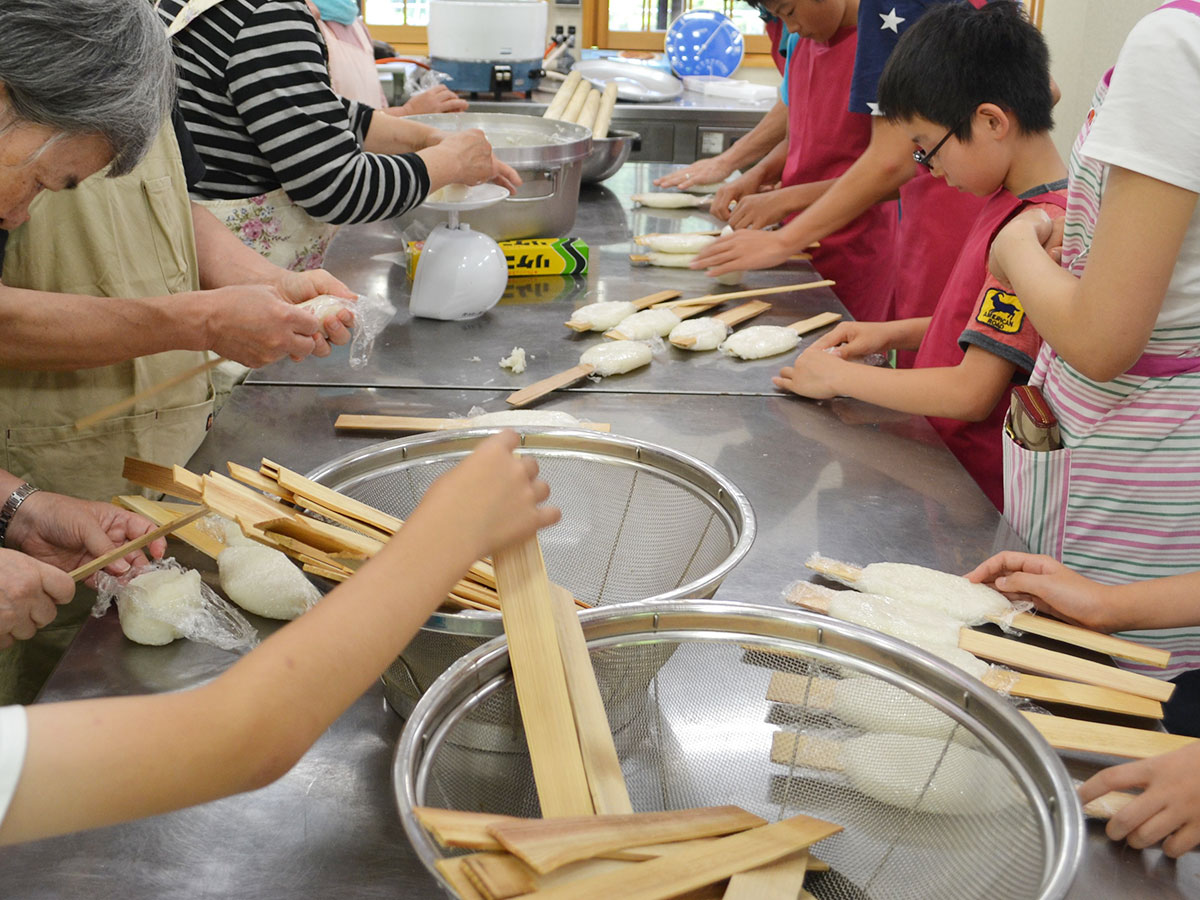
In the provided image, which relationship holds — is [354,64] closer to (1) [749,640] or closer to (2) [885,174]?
(2) [885,174]

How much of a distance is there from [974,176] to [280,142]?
4.49 ft

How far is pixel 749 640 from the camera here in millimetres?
925

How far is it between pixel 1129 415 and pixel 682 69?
4633 millimetres

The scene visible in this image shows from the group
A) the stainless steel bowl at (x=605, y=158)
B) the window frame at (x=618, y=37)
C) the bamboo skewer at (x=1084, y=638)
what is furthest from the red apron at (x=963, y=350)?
the window frame at (x=618, y=37)

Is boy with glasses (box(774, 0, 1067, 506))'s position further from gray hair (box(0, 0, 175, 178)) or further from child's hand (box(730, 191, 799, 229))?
gray hair (box(0, 0, 175, 178))

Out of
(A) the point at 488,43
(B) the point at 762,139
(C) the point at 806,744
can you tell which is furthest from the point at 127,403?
(A) the point at 488,43

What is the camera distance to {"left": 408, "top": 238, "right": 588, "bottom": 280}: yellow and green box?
101 inches

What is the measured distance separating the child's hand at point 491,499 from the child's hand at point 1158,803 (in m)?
0.57

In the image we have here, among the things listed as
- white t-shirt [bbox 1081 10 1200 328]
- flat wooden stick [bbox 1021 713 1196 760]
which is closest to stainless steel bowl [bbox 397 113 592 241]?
white t-shirt [bbox 1081 10 1200 328]

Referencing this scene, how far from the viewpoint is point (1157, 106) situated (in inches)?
45.9

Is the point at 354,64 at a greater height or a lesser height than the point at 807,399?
greater

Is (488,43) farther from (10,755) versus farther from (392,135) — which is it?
(10,755)

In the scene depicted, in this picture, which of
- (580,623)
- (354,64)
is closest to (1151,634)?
(580,623)

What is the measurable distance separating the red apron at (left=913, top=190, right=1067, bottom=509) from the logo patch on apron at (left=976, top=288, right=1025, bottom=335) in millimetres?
150
